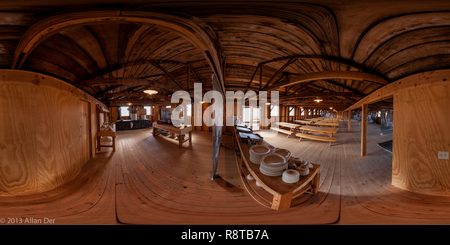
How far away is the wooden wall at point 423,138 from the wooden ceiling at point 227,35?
1.21 feet

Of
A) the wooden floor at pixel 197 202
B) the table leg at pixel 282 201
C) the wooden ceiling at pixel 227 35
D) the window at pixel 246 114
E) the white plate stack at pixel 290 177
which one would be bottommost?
the wooden floor at pixel 197 202

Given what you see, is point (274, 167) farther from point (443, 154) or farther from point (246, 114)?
point (246, 114)

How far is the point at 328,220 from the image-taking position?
984 millimetres

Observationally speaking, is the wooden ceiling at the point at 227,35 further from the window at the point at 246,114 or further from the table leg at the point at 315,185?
the window at the point at 246,114

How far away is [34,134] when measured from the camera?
149cm

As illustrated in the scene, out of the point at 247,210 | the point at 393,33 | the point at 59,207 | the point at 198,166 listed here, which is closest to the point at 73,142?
the point at 59,207

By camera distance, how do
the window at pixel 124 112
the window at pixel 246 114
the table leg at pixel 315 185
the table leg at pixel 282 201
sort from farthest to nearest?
the window at pixel 124 112
the window at pixel 246 114
the table leg at pixel 315 185
the table leg at pixel 282 201

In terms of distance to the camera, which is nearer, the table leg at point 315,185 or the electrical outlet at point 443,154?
the table leg at point 315,185

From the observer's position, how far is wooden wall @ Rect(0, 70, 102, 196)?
54.1 inches

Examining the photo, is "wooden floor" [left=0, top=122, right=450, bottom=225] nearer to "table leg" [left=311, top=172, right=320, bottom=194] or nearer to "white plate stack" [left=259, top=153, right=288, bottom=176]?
"table leg" [left=311, top=172, right=320, bottom=194]

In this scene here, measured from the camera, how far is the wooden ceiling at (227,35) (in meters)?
0.80

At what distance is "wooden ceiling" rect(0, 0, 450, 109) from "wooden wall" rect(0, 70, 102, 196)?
0.22 metres

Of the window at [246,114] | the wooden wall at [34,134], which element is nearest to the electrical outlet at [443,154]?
the wooden wall at [34,134]

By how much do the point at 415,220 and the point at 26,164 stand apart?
14.1ft
